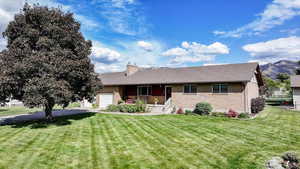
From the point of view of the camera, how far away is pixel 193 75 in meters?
19.6

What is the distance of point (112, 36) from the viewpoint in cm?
2325

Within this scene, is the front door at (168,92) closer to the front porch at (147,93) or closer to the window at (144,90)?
the front porch at (147,93)

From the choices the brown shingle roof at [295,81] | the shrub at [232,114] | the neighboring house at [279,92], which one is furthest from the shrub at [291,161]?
the neighboring house at [279,92]

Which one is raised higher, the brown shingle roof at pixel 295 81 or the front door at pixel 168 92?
the brown shingle roof at pixel 295 81

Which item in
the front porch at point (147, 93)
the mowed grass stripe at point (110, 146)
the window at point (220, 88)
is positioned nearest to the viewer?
the mowed grass stripe at point (110, 146)

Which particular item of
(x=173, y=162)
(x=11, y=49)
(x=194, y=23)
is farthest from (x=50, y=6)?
(x=194, y=23)

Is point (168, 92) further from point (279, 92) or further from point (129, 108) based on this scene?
point (279, 92)

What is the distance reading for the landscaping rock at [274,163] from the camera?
5.44 meters

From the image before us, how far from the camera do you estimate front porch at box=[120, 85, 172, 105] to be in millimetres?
21038

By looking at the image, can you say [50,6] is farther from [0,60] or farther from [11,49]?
[0,60]

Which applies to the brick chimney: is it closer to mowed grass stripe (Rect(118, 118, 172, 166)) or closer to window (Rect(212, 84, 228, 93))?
window (Rect(212, 84, 228, 93))

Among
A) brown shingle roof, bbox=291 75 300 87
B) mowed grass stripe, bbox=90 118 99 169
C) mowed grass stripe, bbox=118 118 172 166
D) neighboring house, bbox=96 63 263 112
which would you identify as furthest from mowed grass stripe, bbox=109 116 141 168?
brown shingle roof, bbox=291 75 300 87

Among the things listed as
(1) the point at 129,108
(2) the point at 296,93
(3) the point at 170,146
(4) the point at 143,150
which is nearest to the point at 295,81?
(2) the point at 296,93

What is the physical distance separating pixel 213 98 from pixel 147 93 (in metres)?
8.42
